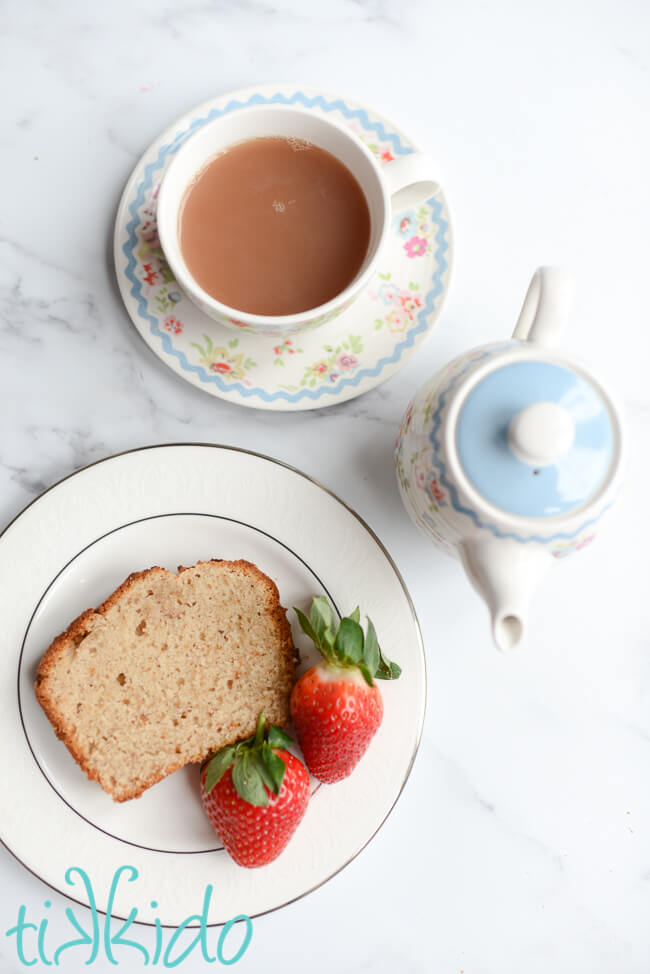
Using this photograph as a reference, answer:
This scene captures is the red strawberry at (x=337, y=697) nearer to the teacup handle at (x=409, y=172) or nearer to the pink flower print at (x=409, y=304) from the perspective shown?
the pink flower print at (x=409, y=304)

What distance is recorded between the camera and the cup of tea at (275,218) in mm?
982

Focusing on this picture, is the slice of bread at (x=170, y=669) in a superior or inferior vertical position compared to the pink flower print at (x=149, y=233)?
inferior

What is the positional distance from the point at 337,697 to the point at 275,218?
2.14ft

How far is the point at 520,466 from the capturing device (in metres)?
0.78

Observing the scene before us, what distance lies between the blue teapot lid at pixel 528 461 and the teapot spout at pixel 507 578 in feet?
0.15

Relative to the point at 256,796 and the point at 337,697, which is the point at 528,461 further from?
the point at 256,796

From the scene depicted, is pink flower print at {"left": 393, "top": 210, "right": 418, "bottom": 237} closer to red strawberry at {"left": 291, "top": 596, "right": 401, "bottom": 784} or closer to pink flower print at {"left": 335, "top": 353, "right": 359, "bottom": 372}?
pink flower print at {"left": 335, "top": 353, "right": 359, "bottom": 372}

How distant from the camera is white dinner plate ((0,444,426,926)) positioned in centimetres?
107

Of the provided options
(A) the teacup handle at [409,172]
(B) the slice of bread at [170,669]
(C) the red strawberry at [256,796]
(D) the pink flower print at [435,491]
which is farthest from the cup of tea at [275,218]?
(C) the red strawberry at [256,796]

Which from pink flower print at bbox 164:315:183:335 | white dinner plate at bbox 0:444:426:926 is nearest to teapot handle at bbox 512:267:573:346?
white dinner plate at bbox 0:444:426:926

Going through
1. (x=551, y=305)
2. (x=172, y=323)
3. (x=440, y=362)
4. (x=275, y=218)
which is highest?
(x=551, y=305)

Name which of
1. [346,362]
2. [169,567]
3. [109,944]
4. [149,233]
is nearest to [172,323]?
[149,233]

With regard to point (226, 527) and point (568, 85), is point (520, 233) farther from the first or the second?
point (226, 527)

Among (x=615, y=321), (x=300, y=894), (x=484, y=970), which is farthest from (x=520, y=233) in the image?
(x=484, y=970)
